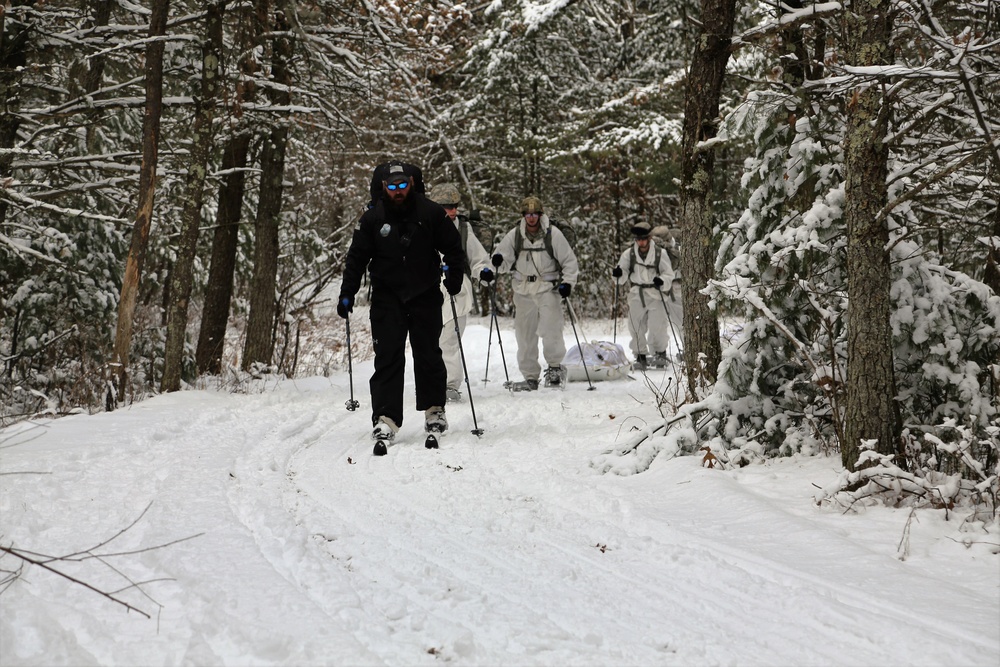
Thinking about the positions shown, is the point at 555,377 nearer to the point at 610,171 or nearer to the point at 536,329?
the point at 536,329

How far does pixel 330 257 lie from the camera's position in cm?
1476

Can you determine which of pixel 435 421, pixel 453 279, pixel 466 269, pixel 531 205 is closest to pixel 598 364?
pixel 531 205

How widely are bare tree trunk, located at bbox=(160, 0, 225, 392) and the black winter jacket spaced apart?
3875 millimetres

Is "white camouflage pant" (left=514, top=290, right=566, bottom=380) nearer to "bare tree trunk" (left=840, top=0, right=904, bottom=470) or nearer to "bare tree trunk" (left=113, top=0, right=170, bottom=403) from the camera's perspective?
"bare tree trunk" (left=113, top=0, right=170, bottom=403)

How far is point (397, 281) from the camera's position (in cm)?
647

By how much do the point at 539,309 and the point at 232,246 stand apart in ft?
15.6

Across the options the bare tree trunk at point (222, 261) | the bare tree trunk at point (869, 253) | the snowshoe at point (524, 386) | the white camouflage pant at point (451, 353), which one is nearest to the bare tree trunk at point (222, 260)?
the bare tree trunk at point (222, 261)

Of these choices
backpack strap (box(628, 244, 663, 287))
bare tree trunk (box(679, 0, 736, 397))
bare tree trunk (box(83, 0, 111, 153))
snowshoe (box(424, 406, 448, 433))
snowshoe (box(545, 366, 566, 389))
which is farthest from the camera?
backpack strap (box(628, 244, 663, 287))

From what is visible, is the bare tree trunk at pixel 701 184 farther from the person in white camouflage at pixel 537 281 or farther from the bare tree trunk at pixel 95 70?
the bare tree trunk at pixel 95 70

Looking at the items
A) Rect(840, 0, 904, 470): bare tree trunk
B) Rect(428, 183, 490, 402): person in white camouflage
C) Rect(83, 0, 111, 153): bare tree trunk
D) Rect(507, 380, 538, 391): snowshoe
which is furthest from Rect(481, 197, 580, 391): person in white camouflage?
Rect(840, 0, 904, 470): bare tree trunk

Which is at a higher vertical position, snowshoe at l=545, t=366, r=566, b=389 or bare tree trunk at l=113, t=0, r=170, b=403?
bare tree trunk at l=113, t=0, r=170, b=403

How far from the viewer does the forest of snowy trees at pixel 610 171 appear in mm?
4246

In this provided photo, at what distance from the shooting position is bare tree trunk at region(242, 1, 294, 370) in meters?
10.9

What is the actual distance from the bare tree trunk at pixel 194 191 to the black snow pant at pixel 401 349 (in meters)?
4.07
